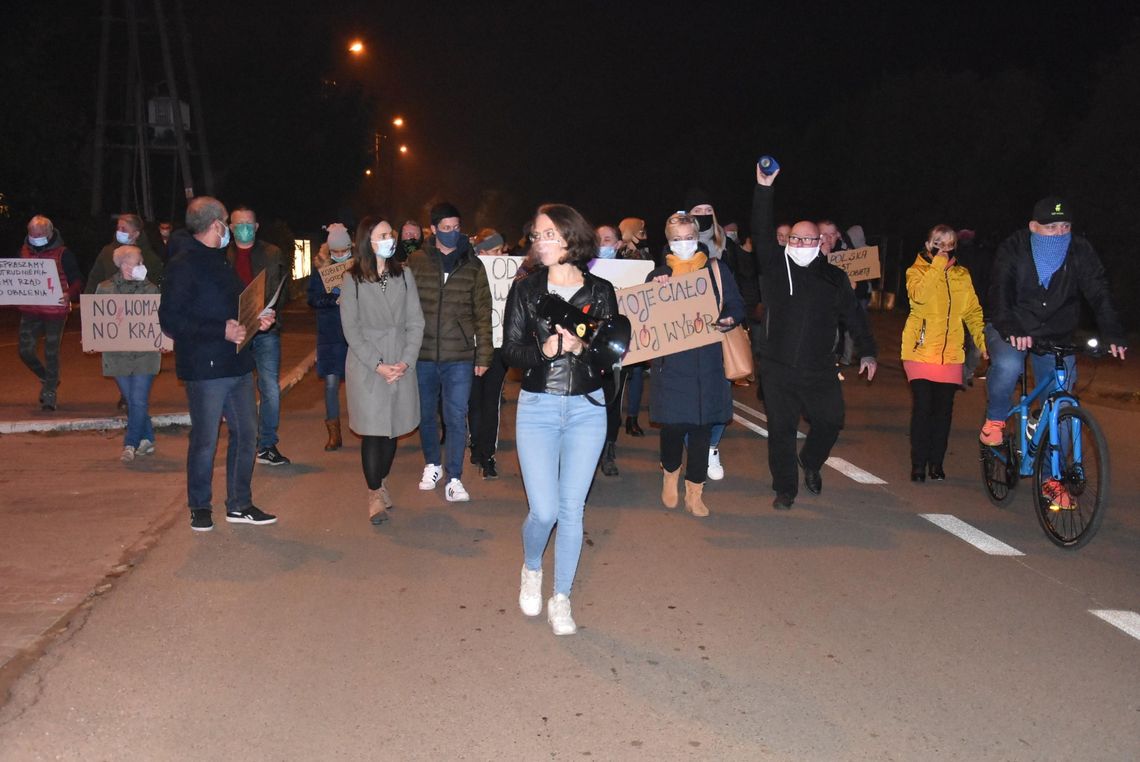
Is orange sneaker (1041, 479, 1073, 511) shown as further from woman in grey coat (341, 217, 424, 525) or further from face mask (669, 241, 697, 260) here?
woman in grey coat (341, 217, 424, 525)

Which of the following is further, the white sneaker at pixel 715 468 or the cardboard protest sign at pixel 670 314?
the white sneaker at pixel 715 468

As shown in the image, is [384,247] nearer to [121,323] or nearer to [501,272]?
[501,272]

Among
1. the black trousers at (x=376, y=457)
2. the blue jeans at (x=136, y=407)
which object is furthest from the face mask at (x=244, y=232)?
the black trousers at (x=376, y=457)

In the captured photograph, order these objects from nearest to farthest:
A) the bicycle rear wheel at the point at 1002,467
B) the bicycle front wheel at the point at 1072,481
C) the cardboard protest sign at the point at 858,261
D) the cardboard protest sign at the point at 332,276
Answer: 1. the bicycle front wheel at the point at 1072,481
2. the bicycle rear wheel at the point at 1002,467
3. the cardboard protest sign at the point at 332,276
4. the cardboard protest sign at the point at 858,261

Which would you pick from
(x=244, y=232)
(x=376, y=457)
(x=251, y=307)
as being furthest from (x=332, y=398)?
(x=251, y=307)

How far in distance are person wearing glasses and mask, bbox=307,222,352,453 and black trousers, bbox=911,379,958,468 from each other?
4736 mm

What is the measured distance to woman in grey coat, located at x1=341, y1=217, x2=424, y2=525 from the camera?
745 cm

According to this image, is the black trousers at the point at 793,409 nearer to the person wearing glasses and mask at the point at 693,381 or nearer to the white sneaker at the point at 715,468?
the person wearing glasses and mask at the point at 693,381

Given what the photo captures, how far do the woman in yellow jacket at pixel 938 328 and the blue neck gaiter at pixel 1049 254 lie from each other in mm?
994

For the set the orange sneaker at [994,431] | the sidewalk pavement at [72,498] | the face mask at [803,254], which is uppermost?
the face mask at [803,254]

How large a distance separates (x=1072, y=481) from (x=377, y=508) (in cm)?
427

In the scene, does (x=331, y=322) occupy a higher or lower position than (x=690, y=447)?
higher

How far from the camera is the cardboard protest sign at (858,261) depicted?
14.7 metres

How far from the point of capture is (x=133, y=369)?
9.91 meters
